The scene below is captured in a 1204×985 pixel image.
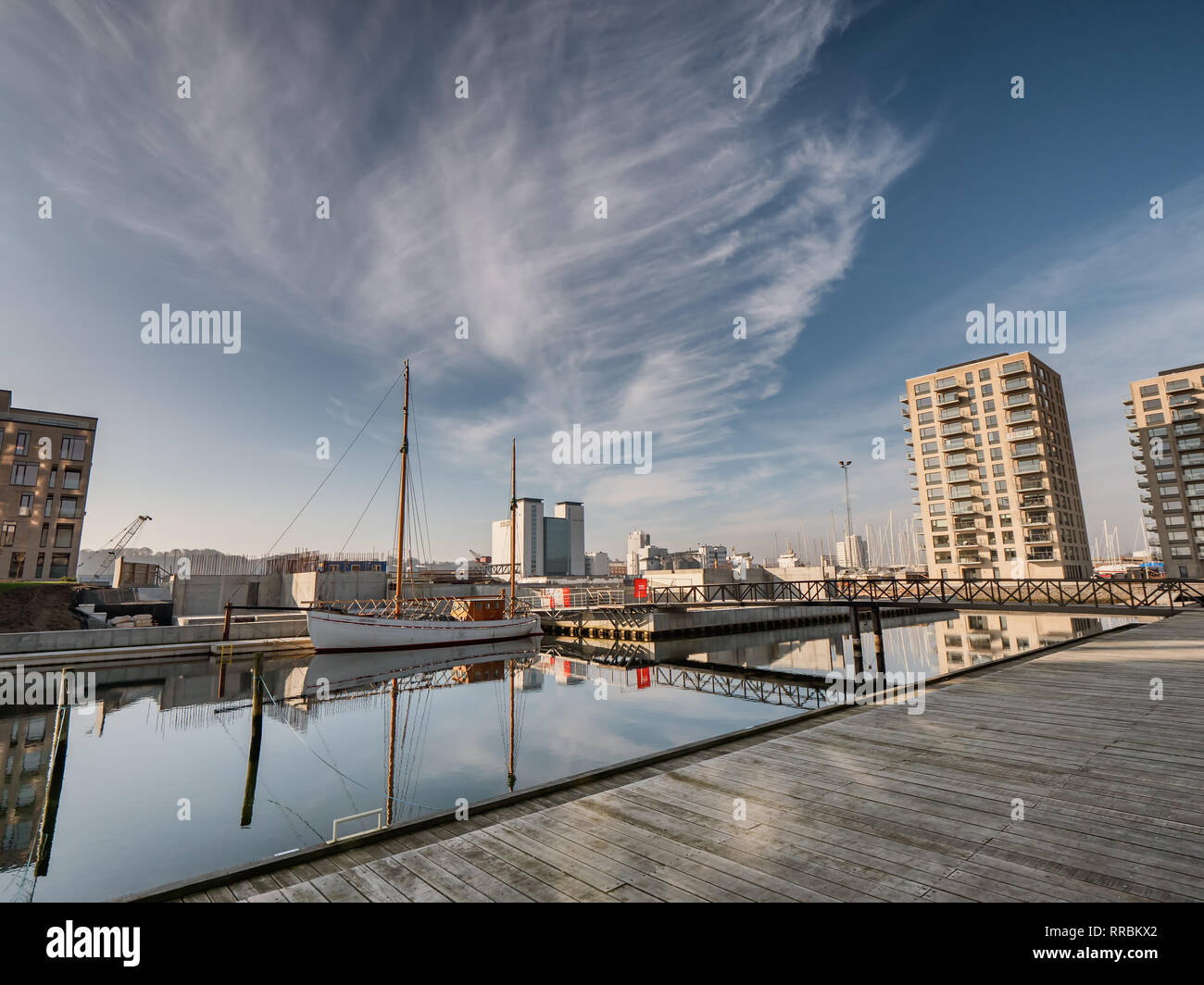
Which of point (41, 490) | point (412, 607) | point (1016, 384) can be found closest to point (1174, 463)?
point (1016, 384)

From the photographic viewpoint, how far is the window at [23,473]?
54.2 m

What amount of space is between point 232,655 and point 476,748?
25065 millimetres

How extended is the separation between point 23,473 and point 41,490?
216 cm

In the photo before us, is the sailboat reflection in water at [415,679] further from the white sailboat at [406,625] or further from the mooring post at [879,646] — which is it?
the mooring post at [879,646]

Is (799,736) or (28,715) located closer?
(799,736)

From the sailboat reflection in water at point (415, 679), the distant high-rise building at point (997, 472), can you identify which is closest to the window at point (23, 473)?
the sailboat reflection in water at point (415, 679)

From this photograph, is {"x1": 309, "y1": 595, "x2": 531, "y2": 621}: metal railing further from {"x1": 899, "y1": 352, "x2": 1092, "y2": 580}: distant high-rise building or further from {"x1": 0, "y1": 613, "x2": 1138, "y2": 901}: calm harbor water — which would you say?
{"x1": 899, "y1": 352, "x2": 1092, "y2": 580}: distant high-rise building

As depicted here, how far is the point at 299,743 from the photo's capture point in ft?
52.9

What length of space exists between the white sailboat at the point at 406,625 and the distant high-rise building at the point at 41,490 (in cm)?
3293
